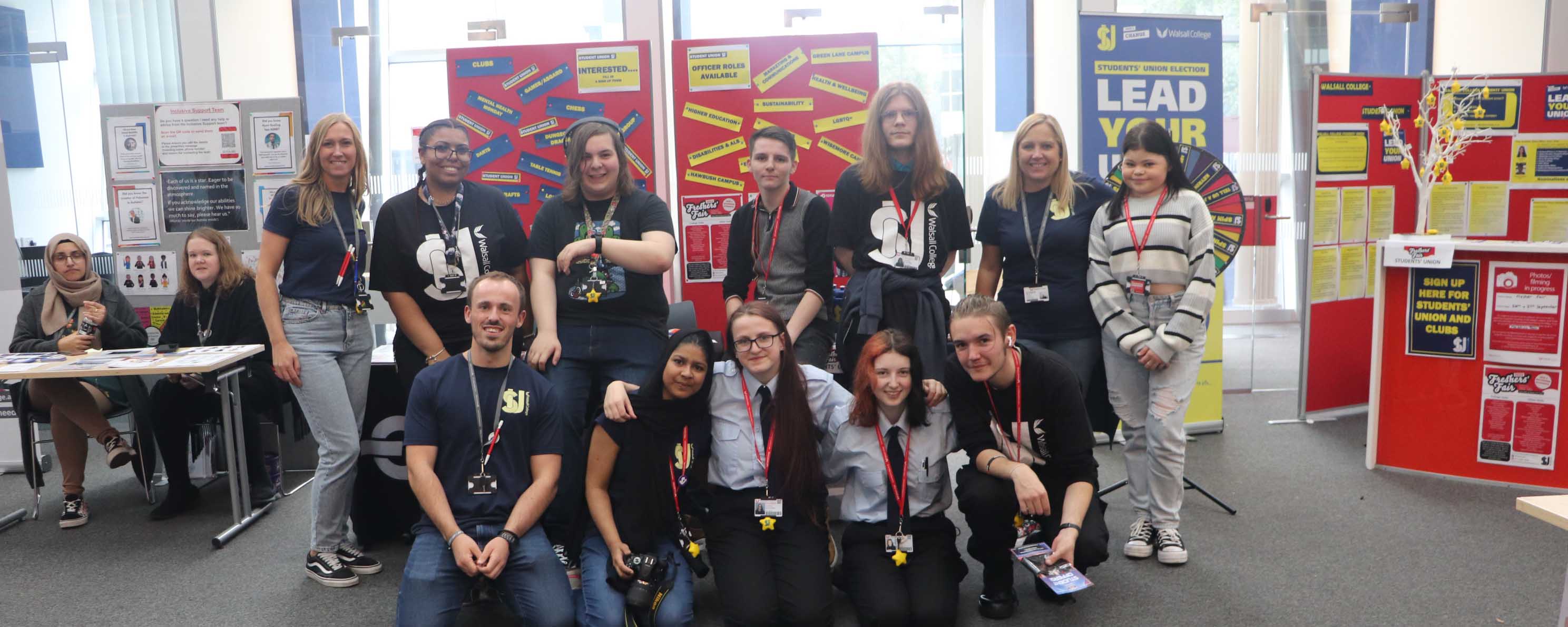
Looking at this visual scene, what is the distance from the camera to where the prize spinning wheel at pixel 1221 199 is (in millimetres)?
4078

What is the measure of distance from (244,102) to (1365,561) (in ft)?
16.5

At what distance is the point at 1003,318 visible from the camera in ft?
8.64

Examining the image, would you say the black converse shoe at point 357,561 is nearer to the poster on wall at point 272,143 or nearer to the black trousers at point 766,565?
the black trousers at point 766,565

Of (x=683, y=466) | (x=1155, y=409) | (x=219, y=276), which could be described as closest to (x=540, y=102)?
(x=219, y=276)

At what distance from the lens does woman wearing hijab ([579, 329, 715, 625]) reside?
2578 millimetres

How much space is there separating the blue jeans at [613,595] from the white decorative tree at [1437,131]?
3.67 m

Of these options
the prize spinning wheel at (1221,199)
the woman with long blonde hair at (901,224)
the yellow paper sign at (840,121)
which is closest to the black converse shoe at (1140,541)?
the woman with long blonde hair at (901,224)

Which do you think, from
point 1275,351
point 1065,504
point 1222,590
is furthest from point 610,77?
point 1275,351

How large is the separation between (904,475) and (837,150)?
212 centimetres

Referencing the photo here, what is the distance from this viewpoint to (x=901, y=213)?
10.2 ft

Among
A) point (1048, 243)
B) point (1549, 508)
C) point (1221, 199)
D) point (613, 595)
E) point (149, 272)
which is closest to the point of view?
point (1549, 508)

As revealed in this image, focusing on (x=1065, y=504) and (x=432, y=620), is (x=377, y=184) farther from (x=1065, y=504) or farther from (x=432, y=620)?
(x=1065, y=504)

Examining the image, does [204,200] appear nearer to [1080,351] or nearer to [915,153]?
[915,153]

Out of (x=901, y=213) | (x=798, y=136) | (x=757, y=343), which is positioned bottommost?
(x=757, y=343)
